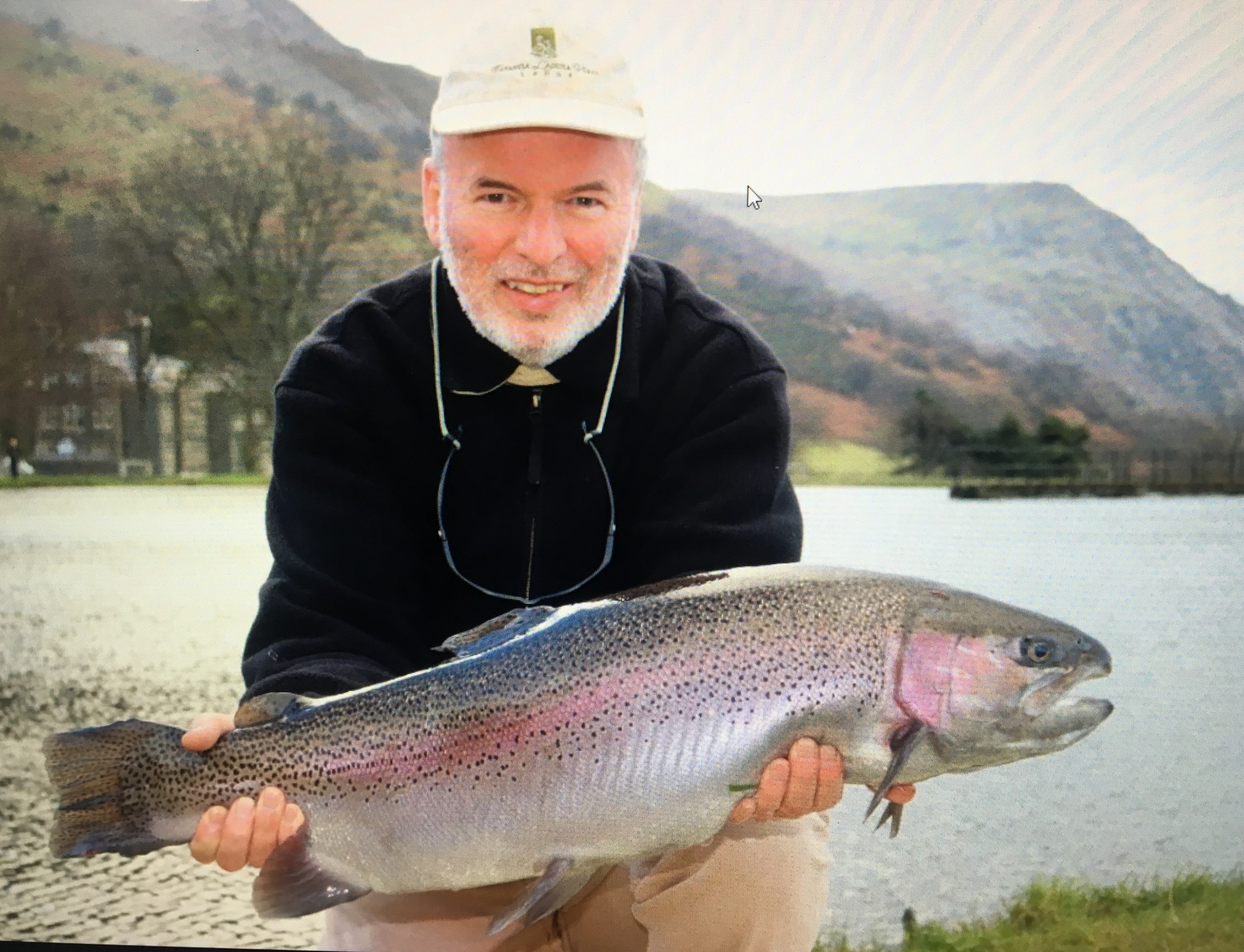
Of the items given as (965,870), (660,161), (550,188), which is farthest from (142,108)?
(965,870)

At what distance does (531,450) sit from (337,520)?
31 centimetres

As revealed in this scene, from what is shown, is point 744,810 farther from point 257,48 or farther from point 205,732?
point 257,48

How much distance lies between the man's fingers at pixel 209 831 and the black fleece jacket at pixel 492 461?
353mm

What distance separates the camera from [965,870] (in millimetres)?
2139

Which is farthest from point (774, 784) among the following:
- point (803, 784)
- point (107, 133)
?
point (107, 133)

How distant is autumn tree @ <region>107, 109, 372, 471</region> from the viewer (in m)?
2.49

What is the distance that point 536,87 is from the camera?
1.63m

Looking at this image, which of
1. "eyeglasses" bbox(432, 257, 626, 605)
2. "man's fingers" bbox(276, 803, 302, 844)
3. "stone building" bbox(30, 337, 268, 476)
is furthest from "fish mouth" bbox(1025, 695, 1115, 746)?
"stone building" bbox(30, 337, 268, 476)

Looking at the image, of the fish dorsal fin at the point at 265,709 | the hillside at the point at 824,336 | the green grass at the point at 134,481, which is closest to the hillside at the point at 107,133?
the green grass at the point at 134,481

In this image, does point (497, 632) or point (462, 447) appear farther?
point (462, 447)

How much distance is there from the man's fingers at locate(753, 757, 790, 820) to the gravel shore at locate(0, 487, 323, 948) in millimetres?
1318

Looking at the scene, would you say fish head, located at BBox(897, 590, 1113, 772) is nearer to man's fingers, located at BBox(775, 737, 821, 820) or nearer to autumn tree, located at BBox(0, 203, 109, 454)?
man's fingers, located at BBox(775, 737, 821, 820)

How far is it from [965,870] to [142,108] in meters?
2.31

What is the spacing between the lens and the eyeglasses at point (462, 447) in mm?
1765
